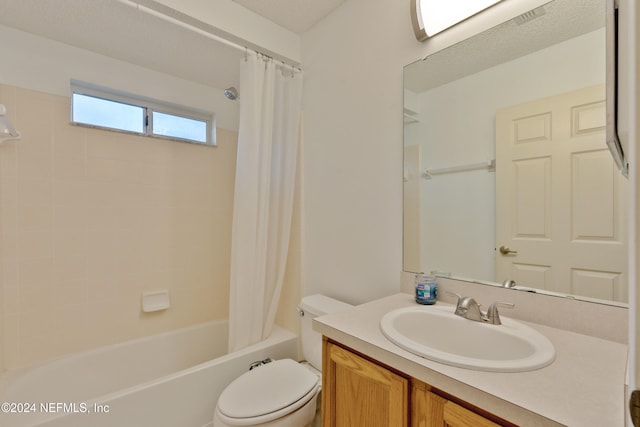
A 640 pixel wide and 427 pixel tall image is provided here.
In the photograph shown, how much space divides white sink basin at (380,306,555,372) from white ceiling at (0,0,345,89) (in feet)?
5.58

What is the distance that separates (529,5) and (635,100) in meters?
1.04

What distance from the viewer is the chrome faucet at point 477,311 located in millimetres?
927

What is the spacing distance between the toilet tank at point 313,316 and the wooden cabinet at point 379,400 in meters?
0.54

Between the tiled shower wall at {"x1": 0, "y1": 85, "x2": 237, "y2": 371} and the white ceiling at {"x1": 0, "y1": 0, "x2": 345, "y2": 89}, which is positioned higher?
the white ceiling at {"x1": 0, "y1": 0, "x2": 345, "y2": 89}

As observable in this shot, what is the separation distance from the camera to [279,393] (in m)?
1.27

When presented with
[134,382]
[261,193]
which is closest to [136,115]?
[261,193]

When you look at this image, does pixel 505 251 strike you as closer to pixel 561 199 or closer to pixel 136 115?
pixel 561 199

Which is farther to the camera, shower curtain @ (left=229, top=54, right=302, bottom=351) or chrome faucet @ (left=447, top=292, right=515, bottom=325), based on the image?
shower curtain @ (left=229, top=54, right=302, bottom=351)

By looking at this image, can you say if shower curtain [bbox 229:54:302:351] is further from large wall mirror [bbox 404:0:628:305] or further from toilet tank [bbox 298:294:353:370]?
large wall mirror [bbox 404:0:628:305]

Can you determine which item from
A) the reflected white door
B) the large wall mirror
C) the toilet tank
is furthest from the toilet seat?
the reflected white door

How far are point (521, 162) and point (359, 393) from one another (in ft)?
3.22

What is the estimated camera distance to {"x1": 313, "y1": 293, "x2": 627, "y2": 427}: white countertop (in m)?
0.53

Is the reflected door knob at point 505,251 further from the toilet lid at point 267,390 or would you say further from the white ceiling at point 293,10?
the white ceiling at point 293,10

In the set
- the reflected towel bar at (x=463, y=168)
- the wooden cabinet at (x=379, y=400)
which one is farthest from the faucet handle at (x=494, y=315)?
the reflected towel bar at (x=463, y=168)
